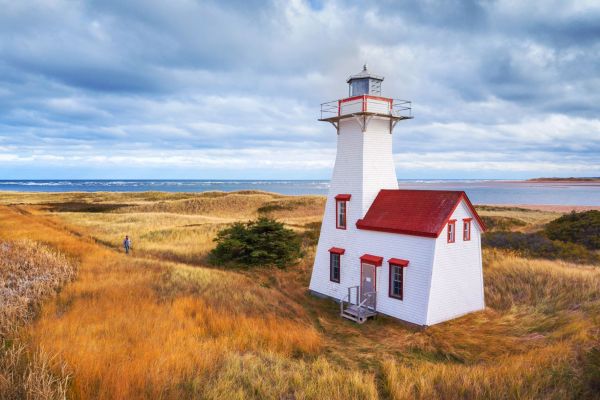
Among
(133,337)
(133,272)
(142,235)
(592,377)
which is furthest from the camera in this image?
(142,235)

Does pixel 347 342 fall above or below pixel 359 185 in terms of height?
below

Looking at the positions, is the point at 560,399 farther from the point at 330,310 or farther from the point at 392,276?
the point at 330,310

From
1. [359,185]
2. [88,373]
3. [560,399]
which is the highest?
[359,185]

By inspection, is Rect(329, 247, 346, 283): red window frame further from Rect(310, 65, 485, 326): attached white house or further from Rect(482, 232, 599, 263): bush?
Rect(482, 232, 599, 263): bush

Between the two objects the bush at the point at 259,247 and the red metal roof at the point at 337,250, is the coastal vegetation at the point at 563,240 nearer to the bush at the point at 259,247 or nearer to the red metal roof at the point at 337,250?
the red metal roof at the point at 337,250

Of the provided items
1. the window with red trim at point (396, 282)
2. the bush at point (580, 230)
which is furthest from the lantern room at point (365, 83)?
the bush at point (580, 230)

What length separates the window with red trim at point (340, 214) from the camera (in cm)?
1795

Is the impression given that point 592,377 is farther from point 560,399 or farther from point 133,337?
point 133,337

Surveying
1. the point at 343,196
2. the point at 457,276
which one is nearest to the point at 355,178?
the point at 343,196

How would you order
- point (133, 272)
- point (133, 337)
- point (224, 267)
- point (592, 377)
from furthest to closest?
point (224, 267)
point (133, 272)
point (133, 337)
point (592, 377)

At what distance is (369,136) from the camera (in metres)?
17.3

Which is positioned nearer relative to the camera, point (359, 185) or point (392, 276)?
point (392, 276)

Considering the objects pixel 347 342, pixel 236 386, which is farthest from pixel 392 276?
pixel 236 386

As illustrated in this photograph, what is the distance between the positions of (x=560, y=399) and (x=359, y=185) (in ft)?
37.6
